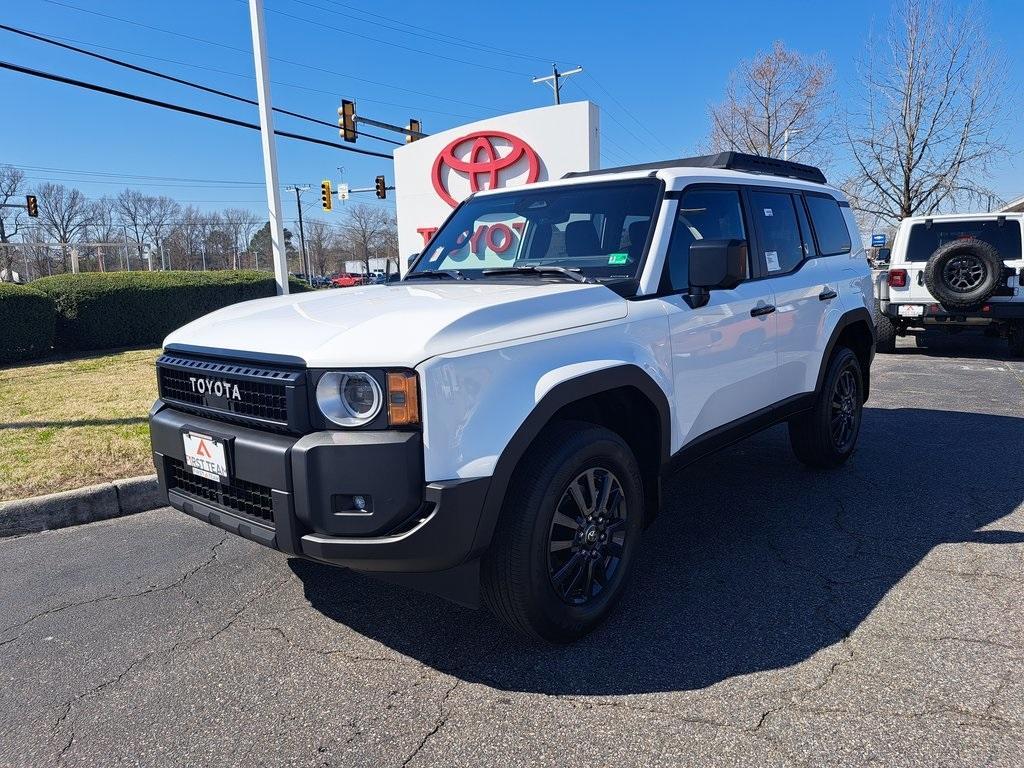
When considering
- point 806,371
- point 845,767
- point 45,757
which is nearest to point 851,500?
point 806,371

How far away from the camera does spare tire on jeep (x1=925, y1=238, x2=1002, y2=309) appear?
9.74 m

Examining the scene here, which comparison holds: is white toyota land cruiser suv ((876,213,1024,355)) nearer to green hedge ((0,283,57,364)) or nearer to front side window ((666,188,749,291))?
front side window ((666,188,749,291))

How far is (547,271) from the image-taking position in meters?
3.38

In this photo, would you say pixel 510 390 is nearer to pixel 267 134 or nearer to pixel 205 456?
pixel 205 456

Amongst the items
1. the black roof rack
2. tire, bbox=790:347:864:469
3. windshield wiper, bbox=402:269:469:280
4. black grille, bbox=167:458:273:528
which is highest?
the black roof rack

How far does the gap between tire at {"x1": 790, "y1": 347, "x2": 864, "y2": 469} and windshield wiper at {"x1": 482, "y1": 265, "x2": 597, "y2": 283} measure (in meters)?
2.35

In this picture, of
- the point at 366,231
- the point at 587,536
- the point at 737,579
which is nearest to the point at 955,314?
the point at 737,579

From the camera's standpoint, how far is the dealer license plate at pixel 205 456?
277 cm

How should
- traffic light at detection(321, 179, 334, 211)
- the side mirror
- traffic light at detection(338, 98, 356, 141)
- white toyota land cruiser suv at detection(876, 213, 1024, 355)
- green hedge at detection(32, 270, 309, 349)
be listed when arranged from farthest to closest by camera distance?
traffic light at detection(321, 179, 334, 211), traffic light at detection(338, 98, 356, 141), green hedge at detection(32, 270, 309, 349), white toyota land cruiser suv at detection(876, 213, 1024, 355), the side mirror

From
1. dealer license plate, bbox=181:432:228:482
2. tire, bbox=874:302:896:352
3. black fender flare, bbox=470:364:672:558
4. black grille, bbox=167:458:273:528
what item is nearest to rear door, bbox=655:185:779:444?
black fender flare, bbox=470:364:672:558

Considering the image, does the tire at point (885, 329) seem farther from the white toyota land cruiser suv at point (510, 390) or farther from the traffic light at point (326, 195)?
the traffic light at point (326, 195)

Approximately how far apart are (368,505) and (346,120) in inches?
743

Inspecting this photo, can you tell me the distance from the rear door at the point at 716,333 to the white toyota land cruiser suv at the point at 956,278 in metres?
7.28

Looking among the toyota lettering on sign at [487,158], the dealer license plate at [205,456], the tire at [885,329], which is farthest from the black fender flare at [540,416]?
the tire at [885,329]
